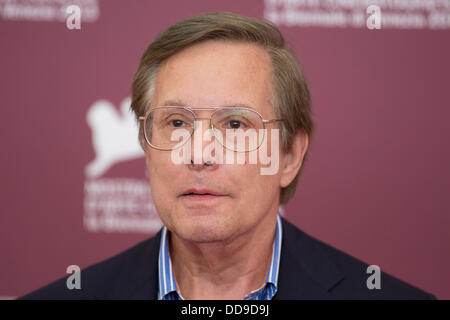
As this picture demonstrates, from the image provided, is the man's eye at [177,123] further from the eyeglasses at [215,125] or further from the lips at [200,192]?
the lips at [200,192]

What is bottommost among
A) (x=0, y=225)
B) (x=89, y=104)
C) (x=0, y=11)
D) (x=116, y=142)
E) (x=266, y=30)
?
(x=0, y=225)

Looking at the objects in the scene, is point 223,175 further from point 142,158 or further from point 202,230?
point 142,158

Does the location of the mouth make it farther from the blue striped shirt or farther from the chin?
the blue striped shirt

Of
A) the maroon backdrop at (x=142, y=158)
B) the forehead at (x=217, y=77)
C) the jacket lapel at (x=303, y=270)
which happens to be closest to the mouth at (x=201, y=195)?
the forehead at (x=217, y=77)

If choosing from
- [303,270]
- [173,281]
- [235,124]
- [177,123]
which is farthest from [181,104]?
[303,270]

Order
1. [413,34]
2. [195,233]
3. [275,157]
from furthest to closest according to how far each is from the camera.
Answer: [413,34], [275,157], [195,233]

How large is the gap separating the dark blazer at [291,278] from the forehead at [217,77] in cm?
55

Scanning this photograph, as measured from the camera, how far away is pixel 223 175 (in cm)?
176

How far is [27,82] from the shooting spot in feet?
8.98

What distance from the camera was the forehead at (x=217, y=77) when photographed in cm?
180

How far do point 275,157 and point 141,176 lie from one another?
96cm

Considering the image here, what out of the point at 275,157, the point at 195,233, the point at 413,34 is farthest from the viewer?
the point at 413,34
